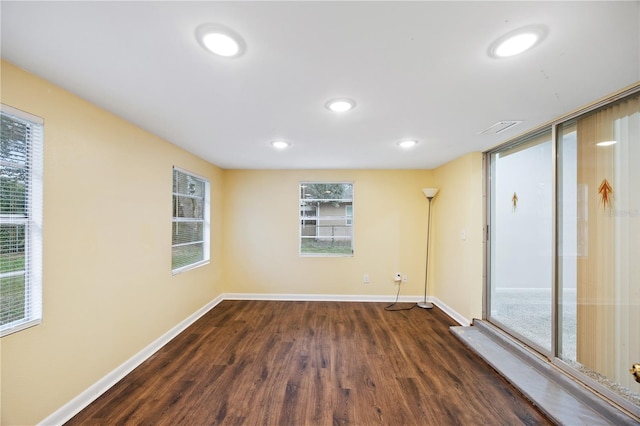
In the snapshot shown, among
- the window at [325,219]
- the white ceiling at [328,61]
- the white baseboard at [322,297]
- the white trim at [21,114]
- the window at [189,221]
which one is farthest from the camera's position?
the window at [325,219]

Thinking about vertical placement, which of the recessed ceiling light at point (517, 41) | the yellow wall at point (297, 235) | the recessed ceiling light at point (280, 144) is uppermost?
the recessed ceiling light at point (517, 41)

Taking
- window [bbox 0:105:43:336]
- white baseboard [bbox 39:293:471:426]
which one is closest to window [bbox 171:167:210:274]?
white baseboard [bbox 39:293:471:426]

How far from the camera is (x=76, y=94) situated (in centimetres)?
178

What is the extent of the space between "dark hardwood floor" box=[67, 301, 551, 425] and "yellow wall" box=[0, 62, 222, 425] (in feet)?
1.14

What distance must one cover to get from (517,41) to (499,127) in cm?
139

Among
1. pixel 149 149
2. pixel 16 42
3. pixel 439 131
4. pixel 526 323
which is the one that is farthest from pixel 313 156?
pixel 526 323

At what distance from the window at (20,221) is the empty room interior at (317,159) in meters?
0.01

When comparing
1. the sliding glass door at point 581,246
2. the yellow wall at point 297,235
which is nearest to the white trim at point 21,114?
the yellow wall at point 297,235

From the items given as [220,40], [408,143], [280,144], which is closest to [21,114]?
[220,40]

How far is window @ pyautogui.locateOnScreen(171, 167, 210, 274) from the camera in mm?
3115

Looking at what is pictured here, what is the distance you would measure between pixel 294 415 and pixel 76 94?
2.79 meters

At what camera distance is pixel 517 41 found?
1188 millimetres

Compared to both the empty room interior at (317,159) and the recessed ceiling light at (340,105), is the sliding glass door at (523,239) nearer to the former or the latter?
the empty room interior at (317,159)

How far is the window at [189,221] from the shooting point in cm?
312
